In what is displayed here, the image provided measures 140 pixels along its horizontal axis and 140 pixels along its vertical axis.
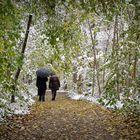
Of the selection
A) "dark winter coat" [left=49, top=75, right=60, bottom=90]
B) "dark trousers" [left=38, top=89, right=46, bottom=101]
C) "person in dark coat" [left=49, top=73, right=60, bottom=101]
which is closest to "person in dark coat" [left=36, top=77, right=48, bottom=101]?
"dark trousers" [left=38, top=89, right=46, bottom=101]

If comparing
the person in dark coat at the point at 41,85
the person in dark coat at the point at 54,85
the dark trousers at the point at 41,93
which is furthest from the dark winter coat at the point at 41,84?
the person in dark coat at the point at 54,85

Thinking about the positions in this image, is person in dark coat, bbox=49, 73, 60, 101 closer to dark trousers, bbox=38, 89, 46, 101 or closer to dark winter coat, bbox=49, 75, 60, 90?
dark winter coat, bbox=49, 75, 60, 90

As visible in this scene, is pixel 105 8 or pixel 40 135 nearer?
pixel 105 8

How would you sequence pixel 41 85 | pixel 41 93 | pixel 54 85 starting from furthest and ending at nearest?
pixel 54 85 → pixel 41 93 → pixel 41 85

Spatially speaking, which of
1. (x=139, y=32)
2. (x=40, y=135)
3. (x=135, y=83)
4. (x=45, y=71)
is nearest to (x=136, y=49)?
(x=135, y=83)

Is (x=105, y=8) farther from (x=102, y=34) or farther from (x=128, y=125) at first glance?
(x=102, y=34)

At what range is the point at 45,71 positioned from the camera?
22.2m

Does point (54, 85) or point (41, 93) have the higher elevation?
point (54, 85)

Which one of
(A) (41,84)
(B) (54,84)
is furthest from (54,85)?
(A) (41,84)

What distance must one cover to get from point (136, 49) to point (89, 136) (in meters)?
4.15

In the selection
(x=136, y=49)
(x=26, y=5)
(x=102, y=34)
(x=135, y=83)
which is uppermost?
(x=102, y=34)

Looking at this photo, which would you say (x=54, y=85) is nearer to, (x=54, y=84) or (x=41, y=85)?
(x=54, y=84)

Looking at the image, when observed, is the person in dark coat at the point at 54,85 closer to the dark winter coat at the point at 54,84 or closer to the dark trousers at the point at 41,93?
the dark winter coat at the point at 54,84

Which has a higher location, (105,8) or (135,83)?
(105,8)
